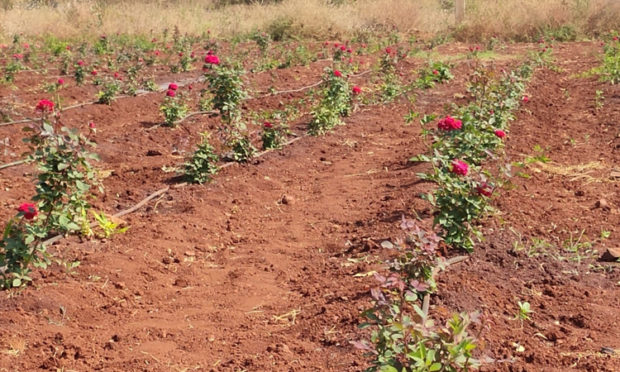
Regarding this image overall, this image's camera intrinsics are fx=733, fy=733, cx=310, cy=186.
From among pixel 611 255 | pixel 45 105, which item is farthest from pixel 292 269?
pixel 611 255

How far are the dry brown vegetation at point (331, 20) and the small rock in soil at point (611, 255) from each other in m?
16.0

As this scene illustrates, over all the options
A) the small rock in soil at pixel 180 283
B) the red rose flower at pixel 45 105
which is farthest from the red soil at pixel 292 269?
the red rose flower at pixel 45 105

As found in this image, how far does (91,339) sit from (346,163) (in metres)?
4.31

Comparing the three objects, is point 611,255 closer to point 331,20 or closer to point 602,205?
point 602,205

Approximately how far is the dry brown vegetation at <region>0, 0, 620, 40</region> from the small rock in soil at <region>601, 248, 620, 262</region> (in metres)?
16.0

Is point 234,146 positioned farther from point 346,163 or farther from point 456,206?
point 456,206

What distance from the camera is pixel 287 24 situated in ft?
67.4

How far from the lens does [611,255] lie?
4.94 metres

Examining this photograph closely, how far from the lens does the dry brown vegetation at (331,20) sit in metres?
20.0

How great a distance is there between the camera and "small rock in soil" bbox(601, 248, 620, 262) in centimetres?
491

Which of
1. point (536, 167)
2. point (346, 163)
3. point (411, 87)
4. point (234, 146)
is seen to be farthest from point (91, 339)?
point (411, 87)

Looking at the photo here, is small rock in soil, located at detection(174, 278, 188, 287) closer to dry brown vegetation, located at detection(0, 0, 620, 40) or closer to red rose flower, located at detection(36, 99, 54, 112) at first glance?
red rose flower, located at detection(36, 99, 54, 112)

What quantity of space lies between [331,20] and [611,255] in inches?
660

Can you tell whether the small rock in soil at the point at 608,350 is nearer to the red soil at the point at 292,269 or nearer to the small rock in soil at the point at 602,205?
the red soil at the point at 292,269
